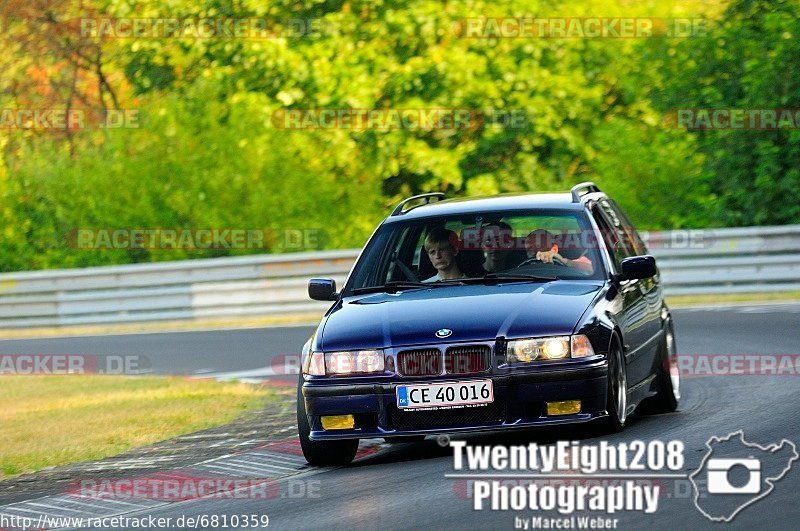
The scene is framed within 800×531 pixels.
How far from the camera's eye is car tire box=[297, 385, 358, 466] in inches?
391

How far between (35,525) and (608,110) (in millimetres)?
23471

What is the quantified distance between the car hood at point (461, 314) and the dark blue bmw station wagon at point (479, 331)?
0.01m

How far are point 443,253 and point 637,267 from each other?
1244mm

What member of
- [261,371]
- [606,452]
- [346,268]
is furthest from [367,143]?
[606,452]

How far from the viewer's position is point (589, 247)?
35.2 feet

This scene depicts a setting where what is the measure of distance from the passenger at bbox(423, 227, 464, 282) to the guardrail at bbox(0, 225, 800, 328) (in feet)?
42.8

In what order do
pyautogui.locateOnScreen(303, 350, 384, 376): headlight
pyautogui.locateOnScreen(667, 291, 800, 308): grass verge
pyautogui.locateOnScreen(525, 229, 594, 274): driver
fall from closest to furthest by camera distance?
1. pyautogui.locateOnScreen(303, 350, 384, 376): headlight
2. pyautogui.locateOnScreen(525, 229, 594, 274): driver
3. pyautogui.locateOnScreen(667, 291, 800, 308): grass verge

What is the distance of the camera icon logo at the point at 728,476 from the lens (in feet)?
25.9

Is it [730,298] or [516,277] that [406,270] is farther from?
[730,298]

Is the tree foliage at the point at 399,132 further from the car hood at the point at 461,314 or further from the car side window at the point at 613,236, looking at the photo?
the car hood at the point at 461,314

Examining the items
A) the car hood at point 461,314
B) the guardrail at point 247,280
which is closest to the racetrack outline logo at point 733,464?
the car hood at point 461,314

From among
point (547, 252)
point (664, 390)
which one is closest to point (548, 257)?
point (547, 252)

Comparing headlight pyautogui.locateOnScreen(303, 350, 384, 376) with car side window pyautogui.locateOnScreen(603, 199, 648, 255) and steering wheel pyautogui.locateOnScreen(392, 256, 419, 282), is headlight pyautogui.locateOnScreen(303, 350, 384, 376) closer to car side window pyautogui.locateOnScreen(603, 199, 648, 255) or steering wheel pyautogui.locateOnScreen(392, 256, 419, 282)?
steering wheel pyautogui.locateOnScreen(392, 256, 419, 282)

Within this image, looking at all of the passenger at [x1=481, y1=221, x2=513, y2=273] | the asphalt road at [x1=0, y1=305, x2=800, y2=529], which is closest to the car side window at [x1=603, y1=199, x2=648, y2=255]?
the asphalt road at [x1=0, y1=305, x2=800, y2=529]
